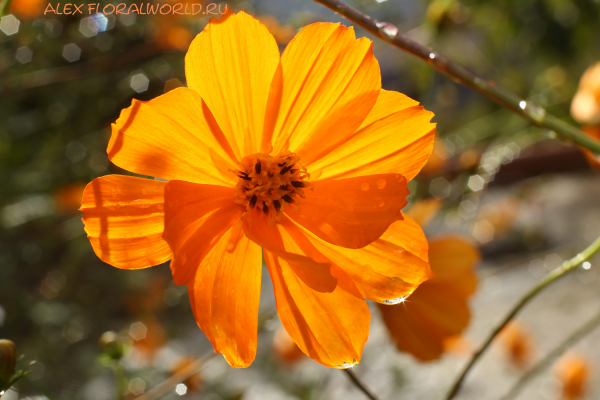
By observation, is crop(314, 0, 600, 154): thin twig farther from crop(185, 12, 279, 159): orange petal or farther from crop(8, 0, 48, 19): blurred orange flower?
crop(8, 0, 48, 19): blurred orange flower

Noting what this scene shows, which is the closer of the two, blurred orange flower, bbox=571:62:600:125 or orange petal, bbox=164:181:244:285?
orange petal, bbox=164:181:244:285

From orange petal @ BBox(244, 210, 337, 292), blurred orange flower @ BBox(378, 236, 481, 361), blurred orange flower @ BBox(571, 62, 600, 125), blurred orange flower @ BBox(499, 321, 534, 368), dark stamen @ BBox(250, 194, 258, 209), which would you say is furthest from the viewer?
blurred orange flower @ BBox(499, 321, 534, 368)

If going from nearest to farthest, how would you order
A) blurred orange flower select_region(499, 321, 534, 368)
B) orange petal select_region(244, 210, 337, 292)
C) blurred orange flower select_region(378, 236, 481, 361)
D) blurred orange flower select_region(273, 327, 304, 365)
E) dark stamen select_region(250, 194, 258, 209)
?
orange petal select_region(244, 210, 337, 292) < dark stamen select_region(250, 194, 258, 209) < blurred orange flower select_region(378, 236, 481, 361) < blurred orange flower select_region(273, 327, 304, 365) < blurred orange flower select_region(499, 321, 534, 368)

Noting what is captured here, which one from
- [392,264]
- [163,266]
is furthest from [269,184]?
[163,266]

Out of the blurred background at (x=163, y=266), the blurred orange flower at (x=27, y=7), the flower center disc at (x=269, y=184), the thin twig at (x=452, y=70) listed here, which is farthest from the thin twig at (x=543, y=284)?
the blurred orange flower at (x=27, y=7)

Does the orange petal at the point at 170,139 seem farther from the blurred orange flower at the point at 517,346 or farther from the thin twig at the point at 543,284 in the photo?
the blurred orange flower at the point at 517,346

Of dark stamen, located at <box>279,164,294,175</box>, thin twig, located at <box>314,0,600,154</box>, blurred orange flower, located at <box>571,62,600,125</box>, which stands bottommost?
blurred orange flower, located at <box>571,62,600,125</box>

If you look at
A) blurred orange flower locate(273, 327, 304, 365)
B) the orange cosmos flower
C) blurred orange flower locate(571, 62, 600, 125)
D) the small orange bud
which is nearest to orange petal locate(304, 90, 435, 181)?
the orange cosmos flower
